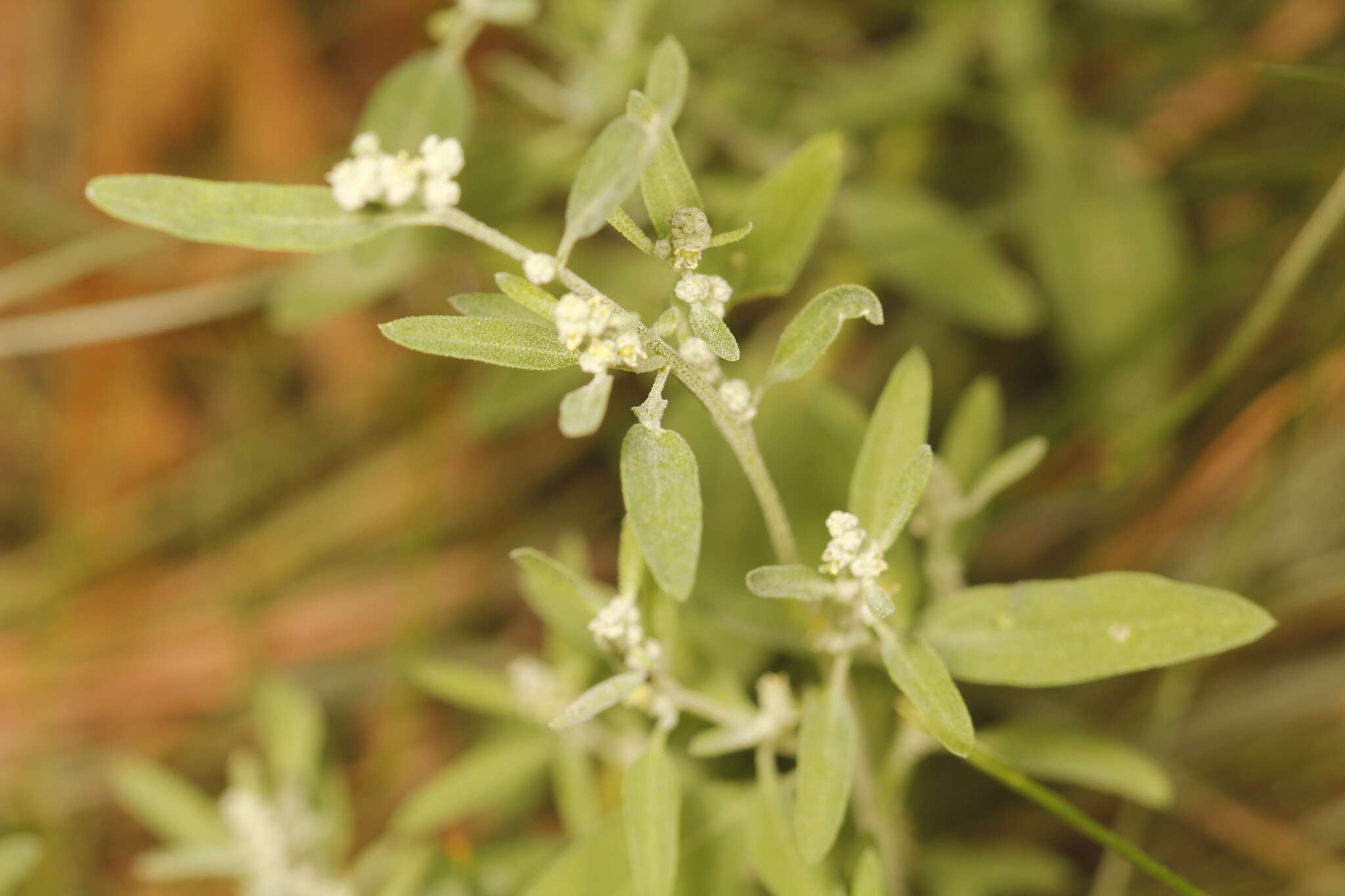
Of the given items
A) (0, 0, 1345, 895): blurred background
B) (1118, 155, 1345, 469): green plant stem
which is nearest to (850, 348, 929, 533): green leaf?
(0, 0, 1345, 895): blurred background

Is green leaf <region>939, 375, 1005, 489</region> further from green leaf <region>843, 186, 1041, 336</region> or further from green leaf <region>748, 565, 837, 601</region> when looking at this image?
green leaf <region>748, 565, 837, 601</region>

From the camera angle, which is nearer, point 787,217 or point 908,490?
point 908,490

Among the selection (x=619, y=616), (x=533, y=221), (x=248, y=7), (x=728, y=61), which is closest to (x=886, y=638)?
(x=619, y=616)

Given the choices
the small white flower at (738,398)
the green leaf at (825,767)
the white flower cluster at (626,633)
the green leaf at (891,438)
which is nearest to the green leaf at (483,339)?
the small white flower at (738,398)

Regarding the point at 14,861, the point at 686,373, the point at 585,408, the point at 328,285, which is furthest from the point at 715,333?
the point at 14,861

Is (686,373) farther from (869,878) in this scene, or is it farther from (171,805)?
(171,805)

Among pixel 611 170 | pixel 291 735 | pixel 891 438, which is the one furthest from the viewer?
pixel 291 735

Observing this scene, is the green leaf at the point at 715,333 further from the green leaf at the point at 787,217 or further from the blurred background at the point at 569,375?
the blurred background at the point at 569,375
